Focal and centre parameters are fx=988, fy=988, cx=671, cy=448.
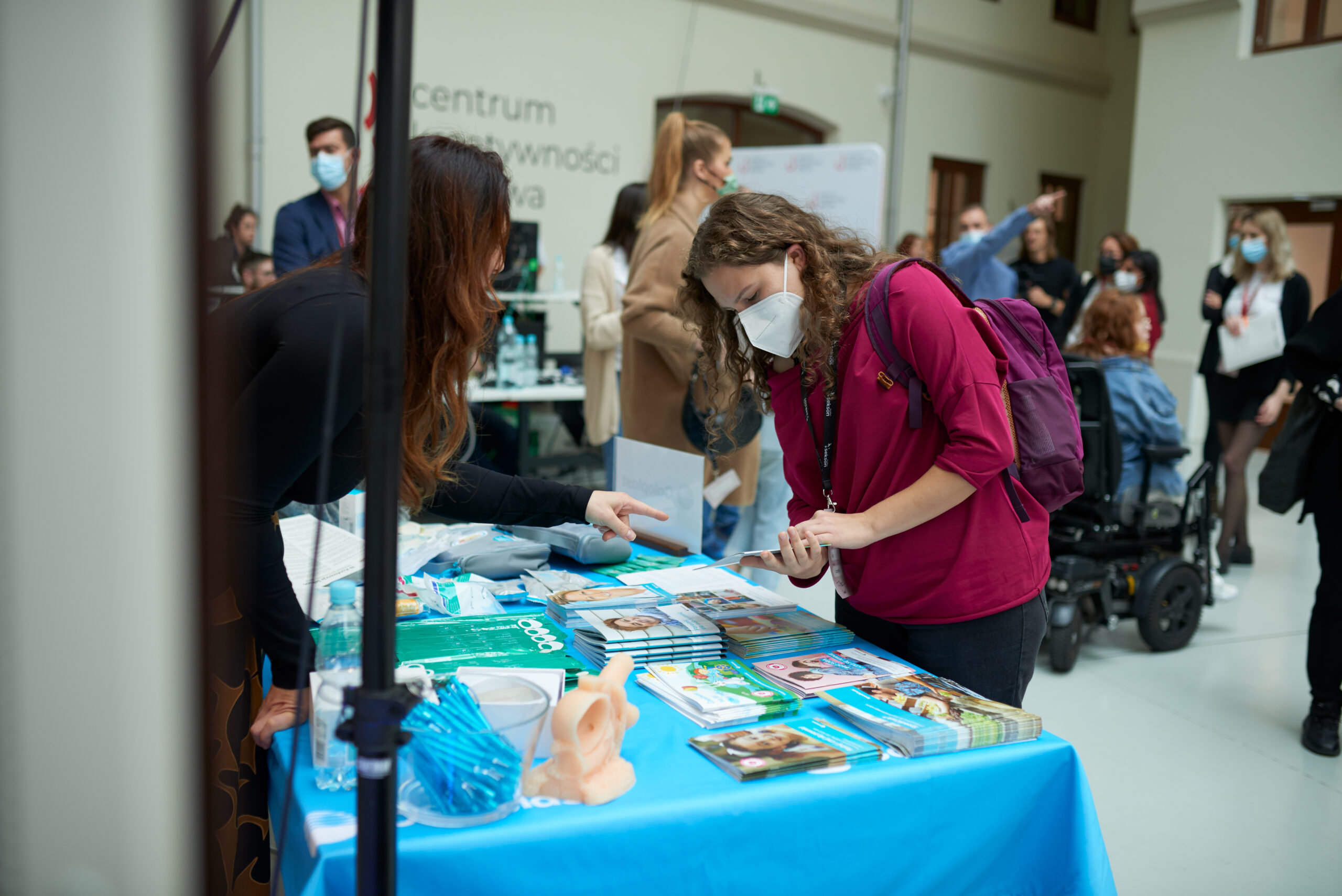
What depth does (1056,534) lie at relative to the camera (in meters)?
3.38

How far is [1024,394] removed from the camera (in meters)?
1.46

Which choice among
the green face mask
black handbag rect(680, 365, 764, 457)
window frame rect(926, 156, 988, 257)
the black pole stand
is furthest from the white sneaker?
window frame rect(926, 156, 988, 257)

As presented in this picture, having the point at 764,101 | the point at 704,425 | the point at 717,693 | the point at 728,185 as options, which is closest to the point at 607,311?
the point at 728,185

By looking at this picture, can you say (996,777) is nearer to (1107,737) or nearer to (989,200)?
(1107,737)

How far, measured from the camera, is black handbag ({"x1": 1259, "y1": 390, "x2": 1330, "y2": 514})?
2.64m

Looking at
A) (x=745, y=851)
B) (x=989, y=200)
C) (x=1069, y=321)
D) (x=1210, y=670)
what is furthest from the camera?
(x=989, y=200)

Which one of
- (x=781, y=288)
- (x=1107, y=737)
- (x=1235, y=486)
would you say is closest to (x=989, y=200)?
(x=1235, y=486)

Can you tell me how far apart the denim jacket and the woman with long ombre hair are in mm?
2673

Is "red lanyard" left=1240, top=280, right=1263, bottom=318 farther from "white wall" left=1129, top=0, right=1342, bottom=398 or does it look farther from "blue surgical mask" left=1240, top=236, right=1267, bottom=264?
"white wall" left=1129, top=0, right=1342, bottom=398

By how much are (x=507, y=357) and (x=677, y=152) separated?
6.89 feet

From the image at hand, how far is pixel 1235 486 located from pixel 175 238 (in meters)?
4.75

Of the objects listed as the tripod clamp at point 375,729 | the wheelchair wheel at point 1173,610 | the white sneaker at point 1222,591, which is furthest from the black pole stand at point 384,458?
the white sneaker at point 1222,591

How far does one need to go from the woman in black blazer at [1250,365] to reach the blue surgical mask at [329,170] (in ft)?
12.5

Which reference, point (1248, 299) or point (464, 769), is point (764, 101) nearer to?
point (1248, 299)
